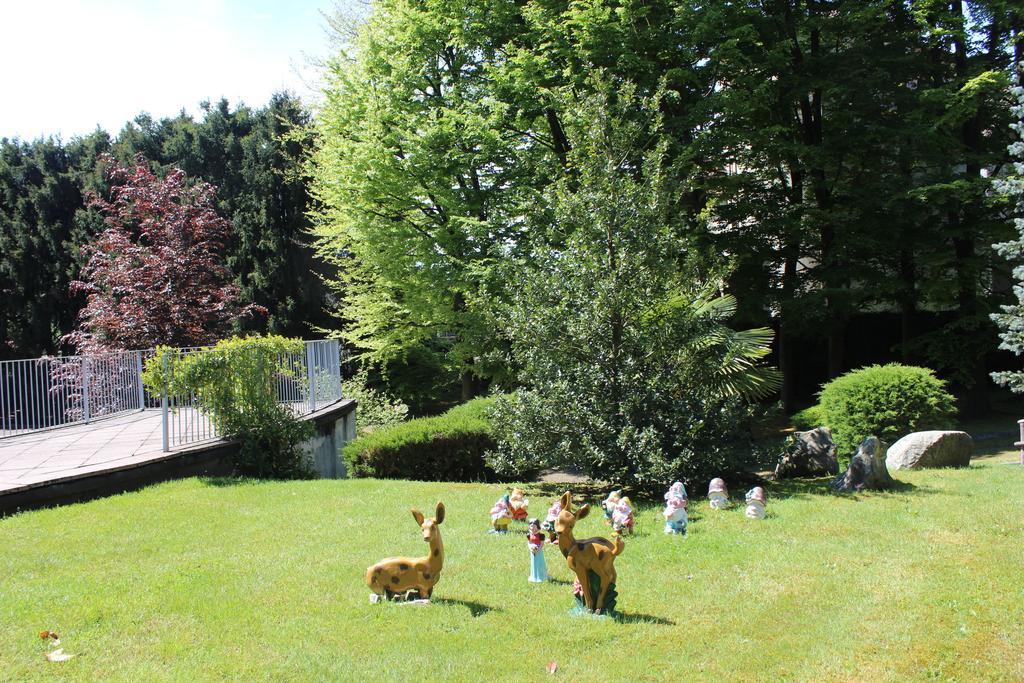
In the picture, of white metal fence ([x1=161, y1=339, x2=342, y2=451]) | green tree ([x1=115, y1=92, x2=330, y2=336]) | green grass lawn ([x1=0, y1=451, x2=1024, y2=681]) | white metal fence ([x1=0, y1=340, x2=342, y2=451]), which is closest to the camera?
green grass lawn ([x1=0, y1=451, x2=1024, y2=681])

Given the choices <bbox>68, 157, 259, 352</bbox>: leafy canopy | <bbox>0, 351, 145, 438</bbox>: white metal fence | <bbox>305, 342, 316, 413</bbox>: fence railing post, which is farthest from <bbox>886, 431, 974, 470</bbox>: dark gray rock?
<bbox>68, 157, 259, 352</bbox>: leafy canopy

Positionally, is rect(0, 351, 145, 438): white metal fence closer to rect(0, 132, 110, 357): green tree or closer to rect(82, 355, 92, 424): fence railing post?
rect(82, 355, 92, 424): fence railing post

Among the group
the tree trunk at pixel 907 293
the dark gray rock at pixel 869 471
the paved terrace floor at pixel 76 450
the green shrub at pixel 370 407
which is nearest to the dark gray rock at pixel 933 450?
the dark gray rock at pixel 869 471

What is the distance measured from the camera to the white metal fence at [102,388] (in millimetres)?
15016

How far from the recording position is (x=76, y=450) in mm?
12477

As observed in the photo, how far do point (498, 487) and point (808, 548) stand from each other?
17.1ft

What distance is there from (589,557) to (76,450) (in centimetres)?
1002

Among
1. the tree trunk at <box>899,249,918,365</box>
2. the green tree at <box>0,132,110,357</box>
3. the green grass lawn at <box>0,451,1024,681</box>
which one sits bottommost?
the green grass lawn at <box>0,451,1024,681</box>

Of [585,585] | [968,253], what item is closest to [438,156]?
[968,253]

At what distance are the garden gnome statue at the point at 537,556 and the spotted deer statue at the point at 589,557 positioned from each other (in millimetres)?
656

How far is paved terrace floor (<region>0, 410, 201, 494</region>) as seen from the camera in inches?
402

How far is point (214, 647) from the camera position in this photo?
17.6 feet

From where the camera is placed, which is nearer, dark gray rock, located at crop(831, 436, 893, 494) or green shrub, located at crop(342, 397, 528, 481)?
dark gray rock, located at crop(831, 436, 893, 494)

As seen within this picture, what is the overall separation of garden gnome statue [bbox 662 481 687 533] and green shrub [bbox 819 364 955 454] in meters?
6.57
